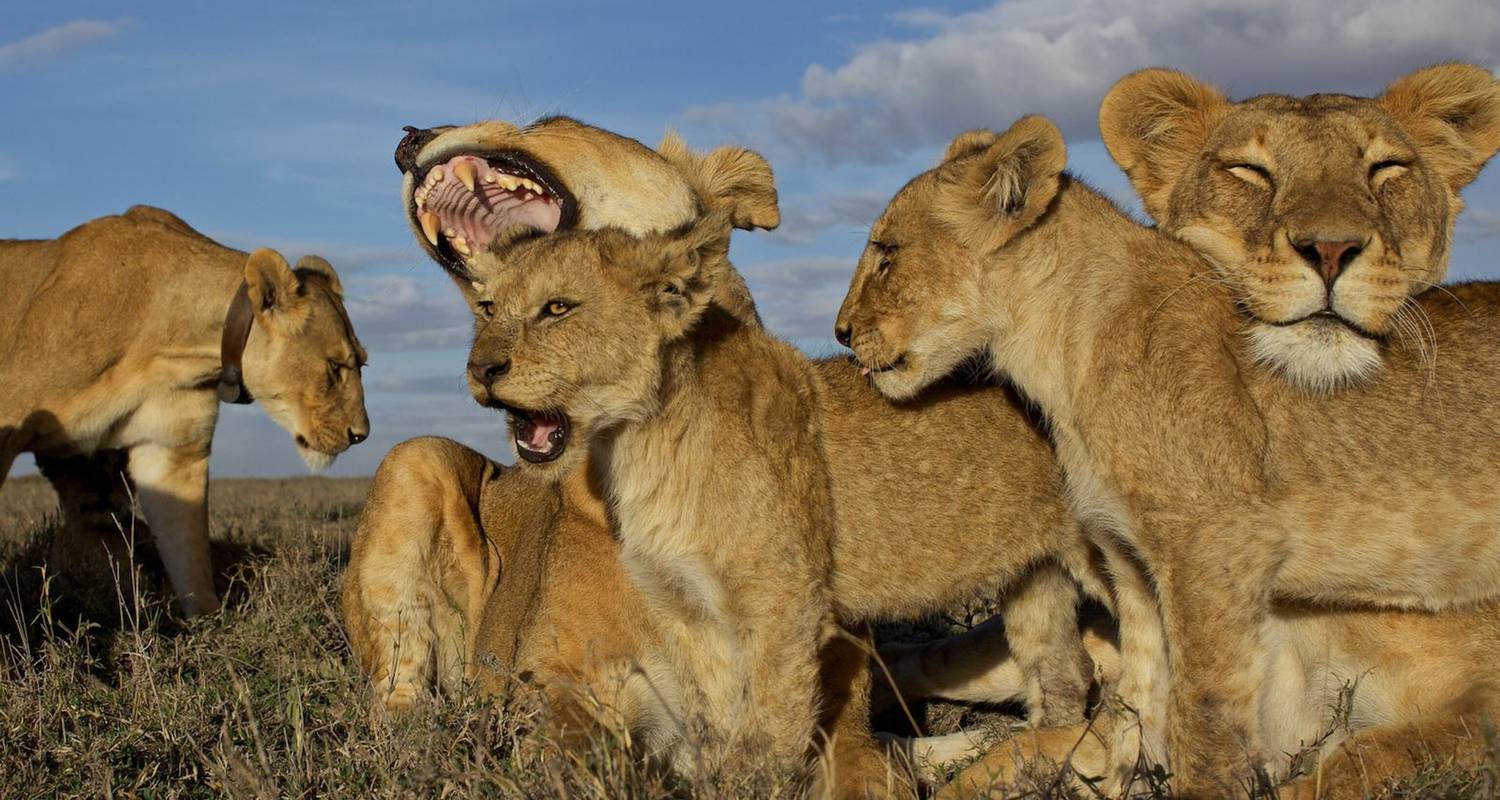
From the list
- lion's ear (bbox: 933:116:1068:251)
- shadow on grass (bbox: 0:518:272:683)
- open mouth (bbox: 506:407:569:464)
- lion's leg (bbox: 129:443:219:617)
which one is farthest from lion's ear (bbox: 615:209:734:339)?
lion's leg (bbox: 129:443:219:617)

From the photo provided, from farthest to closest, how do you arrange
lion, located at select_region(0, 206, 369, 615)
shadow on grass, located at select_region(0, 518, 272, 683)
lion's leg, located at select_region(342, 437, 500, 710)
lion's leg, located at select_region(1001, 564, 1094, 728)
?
lion, located at select_region(0, 206, 369, 615) → shadow on grass, located at select_region(0, 518, 272, 683) → lion's leg, located at select_region(342, 437, 500, 710) → lion's leg, located at select_region(1001, 564, 1094, 728)

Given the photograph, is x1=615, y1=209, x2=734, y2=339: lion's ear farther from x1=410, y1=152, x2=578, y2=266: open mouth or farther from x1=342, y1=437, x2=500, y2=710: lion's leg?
x1=342, y1=437, x2=500, y2=710: lion's leg

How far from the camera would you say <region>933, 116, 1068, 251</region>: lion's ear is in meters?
3.97

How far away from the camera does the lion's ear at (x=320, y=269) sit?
25.8ft

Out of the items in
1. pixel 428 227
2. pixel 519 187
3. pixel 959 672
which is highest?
pixel 519 187

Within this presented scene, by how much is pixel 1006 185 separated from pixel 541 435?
4.59 feet

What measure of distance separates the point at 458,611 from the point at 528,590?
55 centimetres

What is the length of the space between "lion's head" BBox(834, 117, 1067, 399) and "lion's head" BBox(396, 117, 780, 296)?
2.93 ft

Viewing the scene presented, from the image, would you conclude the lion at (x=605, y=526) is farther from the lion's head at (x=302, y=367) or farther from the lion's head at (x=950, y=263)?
the lion's head at (x=302, y=367)

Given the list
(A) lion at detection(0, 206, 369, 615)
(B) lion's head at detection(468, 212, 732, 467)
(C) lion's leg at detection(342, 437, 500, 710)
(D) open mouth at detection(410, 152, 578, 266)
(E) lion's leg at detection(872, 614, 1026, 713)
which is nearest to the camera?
(B) lion's head at detection(468, 212, 732, 467)

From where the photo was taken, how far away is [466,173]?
4762mm

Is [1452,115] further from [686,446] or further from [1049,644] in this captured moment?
[686,446]

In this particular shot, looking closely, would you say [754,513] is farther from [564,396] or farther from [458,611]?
[458,611]

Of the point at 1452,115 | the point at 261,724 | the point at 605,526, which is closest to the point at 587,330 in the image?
the point at 605,526
